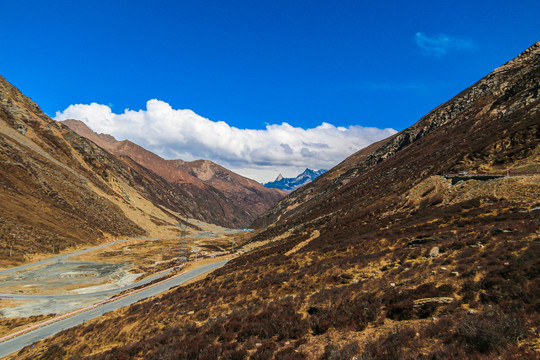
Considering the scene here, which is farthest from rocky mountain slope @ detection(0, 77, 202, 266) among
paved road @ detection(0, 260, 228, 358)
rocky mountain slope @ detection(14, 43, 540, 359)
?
rocky mountain slope @ detection(14, 43, 540, 359)

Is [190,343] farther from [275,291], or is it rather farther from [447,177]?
[447,177]

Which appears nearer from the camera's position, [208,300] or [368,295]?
[368,295]

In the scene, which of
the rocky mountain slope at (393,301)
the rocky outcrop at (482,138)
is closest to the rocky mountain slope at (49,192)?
the rocky mountain slope at (393,301)

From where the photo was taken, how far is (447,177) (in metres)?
35.9

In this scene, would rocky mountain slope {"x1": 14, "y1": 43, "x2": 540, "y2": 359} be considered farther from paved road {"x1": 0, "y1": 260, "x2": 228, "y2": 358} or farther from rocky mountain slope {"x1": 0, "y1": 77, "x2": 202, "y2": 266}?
rocky mountain slope {"x1": 0, "y1": 77, "x2": 202, "y2": 266}

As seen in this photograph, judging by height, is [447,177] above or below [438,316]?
above

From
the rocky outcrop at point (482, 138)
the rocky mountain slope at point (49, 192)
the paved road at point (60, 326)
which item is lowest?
the paved road at point (60, 326)

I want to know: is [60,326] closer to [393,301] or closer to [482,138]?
[393,301]

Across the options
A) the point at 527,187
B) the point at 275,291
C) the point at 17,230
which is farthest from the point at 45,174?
the point at 527,187

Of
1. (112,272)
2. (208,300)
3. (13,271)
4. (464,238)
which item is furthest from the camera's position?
(112,272)

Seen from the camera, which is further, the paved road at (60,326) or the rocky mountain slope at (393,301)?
the paved road at (60,326)

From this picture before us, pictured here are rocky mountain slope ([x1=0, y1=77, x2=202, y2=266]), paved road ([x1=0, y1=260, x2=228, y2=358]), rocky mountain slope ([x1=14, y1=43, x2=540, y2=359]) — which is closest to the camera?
rocky mountain slope ([x1=14, y1=43, x2=540, y2=359])

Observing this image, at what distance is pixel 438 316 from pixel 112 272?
73767 millimetres

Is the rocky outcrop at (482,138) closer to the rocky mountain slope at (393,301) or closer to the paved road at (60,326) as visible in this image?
the rocky mountain slope at (393,301)
